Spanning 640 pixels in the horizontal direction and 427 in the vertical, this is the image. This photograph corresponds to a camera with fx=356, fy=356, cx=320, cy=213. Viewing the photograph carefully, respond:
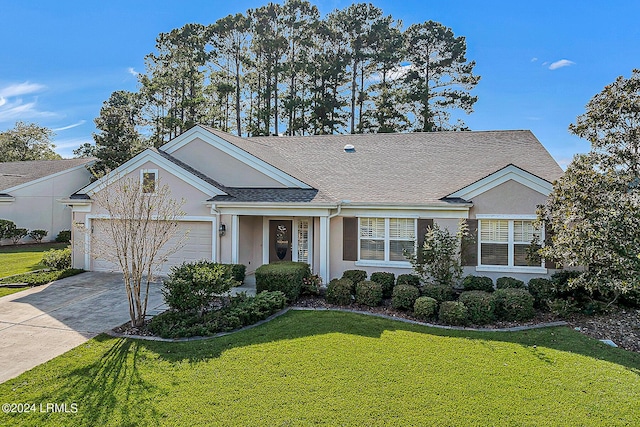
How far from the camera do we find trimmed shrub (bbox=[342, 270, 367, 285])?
11234 mm

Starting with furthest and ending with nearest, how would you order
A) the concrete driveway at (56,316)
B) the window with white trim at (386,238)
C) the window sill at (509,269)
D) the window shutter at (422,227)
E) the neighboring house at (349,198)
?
the window with white trim at (386,238)
the window shutter at (422,227)
the neighboring house at (349,198)
the window sill at (509,269)
the concrete driveway at (56,316)

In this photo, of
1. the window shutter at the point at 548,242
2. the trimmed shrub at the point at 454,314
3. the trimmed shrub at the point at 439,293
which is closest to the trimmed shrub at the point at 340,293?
the trimmed shrub at the point at 439,293

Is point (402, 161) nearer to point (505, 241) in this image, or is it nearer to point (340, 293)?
point (505, 241)

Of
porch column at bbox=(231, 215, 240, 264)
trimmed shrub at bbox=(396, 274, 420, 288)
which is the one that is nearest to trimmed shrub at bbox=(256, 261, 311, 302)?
porch column at bbox=(231, 215, 240, 264)

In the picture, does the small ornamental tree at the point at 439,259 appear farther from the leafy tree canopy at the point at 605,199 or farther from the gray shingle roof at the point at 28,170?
the gray shingle roof at the point at 28,170

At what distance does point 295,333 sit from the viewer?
7.74 metres

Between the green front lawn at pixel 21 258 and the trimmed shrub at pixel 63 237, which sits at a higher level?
the trimmed shrub at pixel 63 237

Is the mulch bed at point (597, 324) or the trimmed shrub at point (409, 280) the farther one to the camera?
the trimmed shrub at point (409, 280)

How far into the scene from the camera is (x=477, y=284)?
35.2ft

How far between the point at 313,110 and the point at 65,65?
60.4 ft

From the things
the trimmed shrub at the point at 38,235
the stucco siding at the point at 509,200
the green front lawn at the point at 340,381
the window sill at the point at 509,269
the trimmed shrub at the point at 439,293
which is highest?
the stucco siding at the point at 509,200

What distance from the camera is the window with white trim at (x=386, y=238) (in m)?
12.2

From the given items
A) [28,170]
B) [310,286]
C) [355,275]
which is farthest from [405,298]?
[28,170]

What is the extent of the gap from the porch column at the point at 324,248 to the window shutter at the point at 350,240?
660mm
